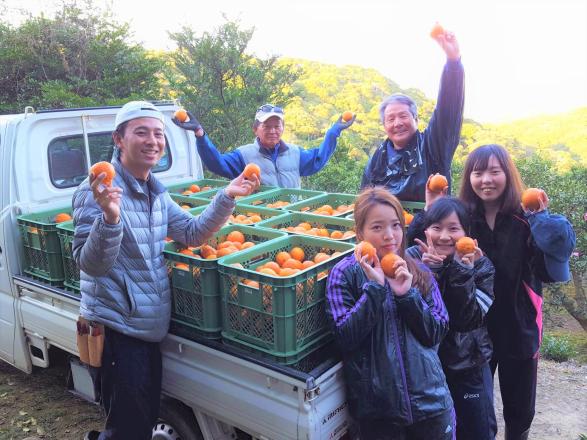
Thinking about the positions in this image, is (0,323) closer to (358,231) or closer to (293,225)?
(293,225)

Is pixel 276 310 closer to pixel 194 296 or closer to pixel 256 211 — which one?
pixel 194 296

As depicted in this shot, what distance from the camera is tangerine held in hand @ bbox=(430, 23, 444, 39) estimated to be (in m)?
3.14

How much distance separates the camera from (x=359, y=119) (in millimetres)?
23812

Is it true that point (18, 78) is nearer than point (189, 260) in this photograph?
No

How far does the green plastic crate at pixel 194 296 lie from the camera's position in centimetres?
262

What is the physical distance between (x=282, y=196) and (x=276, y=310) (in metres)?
2.15

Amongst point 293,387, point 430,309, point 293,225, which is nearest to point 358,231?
point 430,309

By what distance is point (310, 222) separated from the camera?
3602mm

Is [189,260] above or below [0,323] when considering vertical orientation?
above

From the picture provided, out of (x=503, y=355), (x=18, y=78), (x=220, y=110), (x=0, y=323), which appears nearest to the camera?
(x=503, y=355)

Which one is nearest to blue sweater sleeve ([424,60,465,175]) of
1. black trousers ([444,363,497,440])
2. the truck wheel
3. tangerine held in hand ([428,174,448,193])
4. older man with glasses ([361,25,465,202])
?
older man with glasses ([361,25,465,202])

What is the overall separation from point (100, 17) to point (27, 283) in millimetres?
10460

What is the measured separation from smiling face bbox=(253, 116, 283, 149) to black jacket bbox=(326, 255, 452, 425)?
2573mm

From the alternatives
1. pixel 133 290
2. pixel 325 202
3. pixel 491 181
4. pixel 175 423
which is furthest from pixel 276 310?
pixel 325 202
